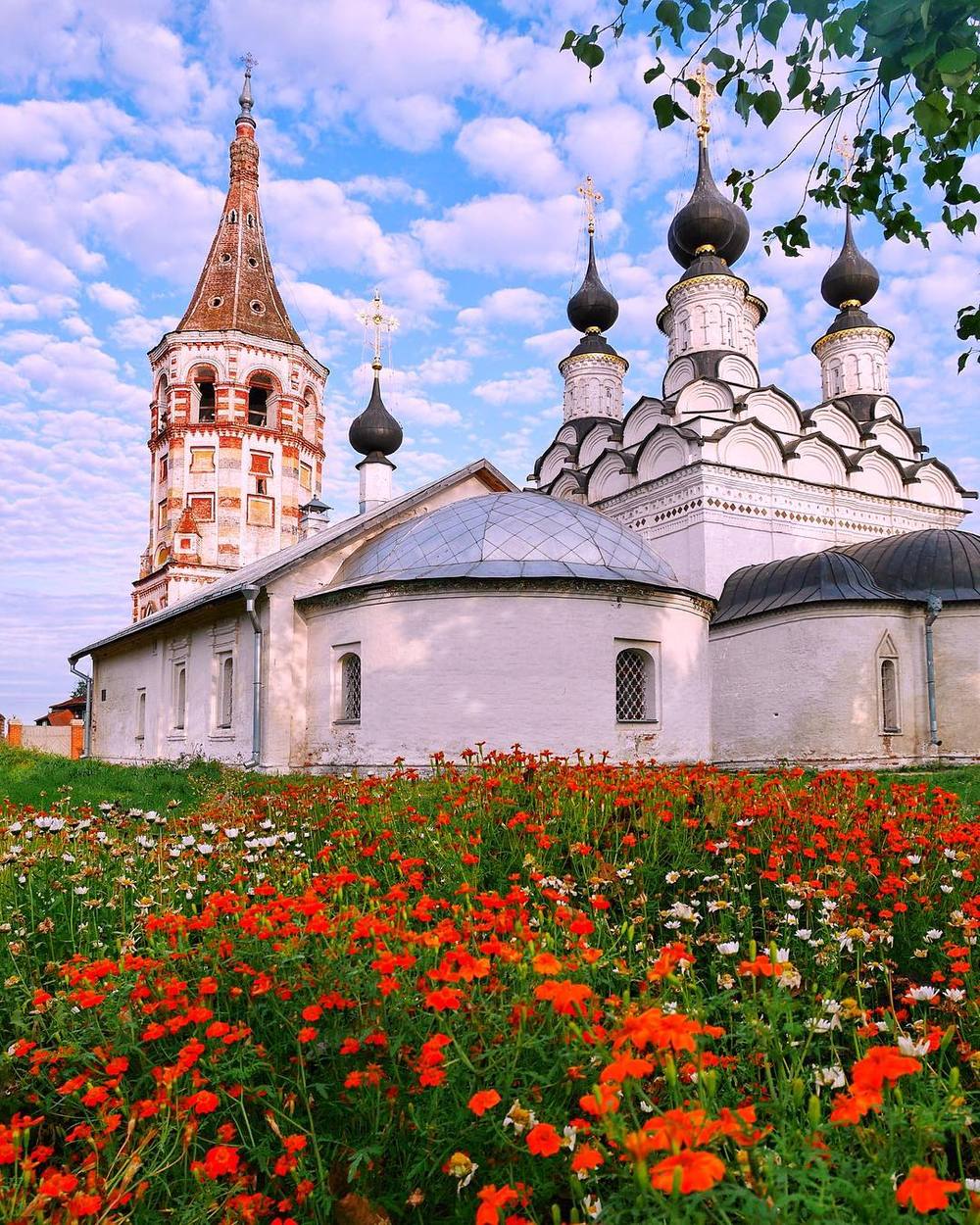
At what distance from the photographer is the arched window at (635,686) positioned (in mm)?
13273

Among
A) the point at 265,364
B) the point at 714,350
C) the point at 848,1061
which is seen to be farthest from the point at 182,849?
the point at 265,364

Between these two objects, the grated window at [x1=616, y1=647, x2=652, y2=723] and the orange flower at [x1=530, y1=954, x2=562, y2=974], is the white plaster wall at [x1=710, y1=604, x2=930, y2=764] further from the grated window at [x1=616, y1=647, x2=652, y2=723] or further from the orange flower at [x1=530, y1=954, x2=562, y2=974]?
the orange flower at [x1=530, y1=954, x2=562, y2=974]

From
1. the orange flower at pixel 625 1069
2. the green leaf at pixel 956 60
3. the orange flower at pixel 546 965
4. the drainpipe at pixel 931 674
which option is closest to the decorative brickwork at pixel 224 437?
the drainpipe at pixel 931 674

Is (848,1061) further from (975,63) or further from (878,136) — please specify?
(878,136)

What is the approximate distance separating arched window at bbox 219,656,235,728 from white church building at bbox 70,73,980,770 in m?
0.06

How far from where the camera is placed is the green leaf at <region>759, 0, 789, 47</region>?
3658mm

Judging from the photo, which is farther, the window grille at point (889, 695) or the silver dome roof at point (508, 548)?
the window grille at point (889, 695)

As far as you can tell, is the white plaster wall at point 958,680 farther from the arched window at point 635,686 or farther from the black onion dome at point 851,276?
the black onion dome at point 851,276

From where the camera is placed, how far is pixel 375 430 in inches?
915

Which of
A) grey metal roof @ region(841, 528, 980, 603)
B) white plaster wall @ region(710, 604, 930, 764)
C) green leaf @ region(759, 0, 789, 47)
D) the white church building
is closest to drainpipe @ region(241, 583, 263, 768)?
the white church building

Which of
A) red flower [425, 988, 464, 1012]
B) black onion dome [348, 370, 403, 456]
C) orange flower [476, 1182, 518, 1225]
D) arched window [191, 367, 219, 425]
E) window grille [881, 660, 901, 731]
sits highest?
arched window [191, 367, 219, 425]

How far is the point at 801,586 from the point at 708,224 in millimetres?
12794

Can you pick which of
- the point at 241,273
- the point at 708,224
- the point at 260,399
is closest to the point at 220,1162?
the point at 708,224

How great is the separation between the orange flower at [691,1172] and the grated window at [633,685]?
39.2ft
